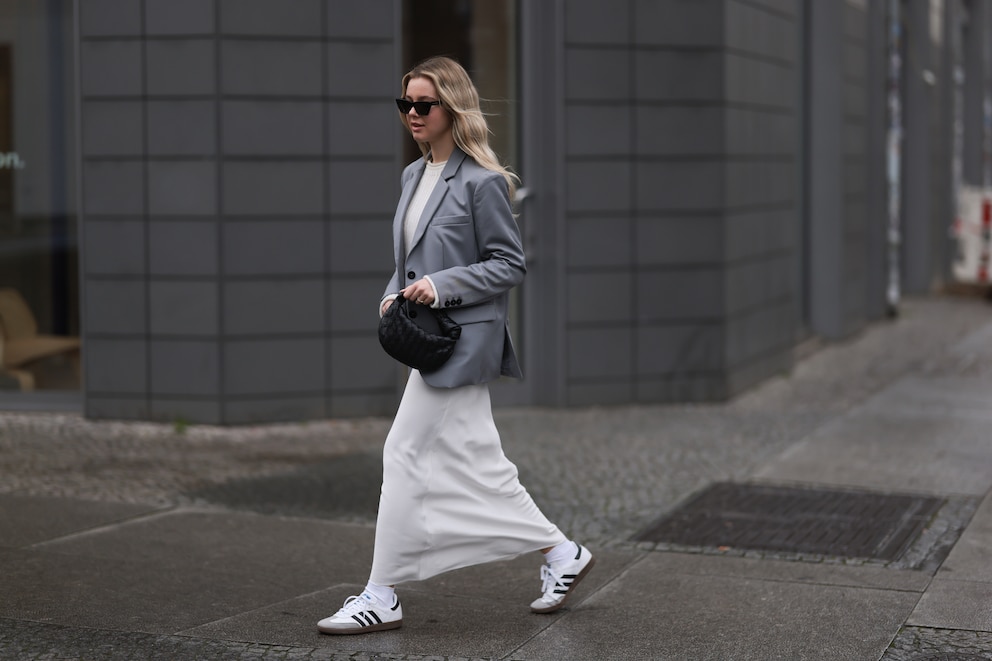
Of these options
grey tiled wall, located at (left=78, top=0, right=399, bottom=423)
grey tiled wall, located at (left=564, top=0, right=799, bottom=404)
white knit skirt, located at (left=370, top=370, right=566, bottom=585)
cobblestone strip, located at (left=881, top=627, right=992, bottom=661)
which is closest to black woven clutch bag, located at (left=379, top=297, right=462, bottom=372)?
white knit skirt, located at (left=370, top=370, right=566, bottom=585)

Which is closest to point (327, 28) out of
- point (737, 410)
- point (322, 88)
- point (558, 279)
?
point (322, 88)

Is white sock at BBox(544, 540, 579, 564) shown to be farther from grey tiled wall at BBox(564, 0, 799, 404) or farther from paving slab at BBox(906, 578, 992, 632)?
grey tiled wall at BBox(564, 0, 799, 404)

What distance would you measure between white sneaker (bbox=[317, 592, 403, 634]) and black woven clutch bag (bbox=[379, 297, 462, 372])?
0.79 metres

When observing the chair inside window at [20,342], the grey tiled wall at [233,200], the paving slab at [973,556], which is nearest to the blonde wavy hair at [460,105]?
the paving slab at [973,556]

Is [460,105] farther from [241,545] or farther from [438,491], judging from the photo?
[241,545]

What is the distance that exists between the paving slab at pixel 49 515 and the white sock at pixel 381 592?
1.82 metres

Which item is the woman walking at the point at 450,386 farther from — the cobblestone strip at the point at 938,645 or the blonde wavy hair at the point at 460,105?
the cobblestone strip at the point at 938,645

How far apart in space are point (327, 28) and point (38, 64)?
74.5 inches

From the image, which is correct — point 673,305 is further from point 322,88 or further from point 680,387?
point 322,88

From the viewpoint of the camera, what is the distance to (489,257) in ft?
16.1

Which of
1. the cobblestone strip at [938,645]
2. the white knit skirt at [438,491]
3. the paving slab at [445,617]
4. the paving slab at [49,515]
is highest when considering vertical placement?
the white knit skirt at [438,491]

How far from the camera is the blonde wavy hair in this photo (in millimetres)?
4824

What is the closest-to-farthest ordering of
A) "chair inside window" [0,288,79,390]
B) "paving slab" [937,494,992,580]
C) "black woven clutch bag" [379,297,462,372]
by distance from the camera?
"black woven clutch bag" [379,297,462,372], "paving slab" [937,494,992,580], "chair inside window" [0,288,79,390]

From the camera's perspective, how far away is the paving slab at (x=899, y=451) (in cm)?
742
